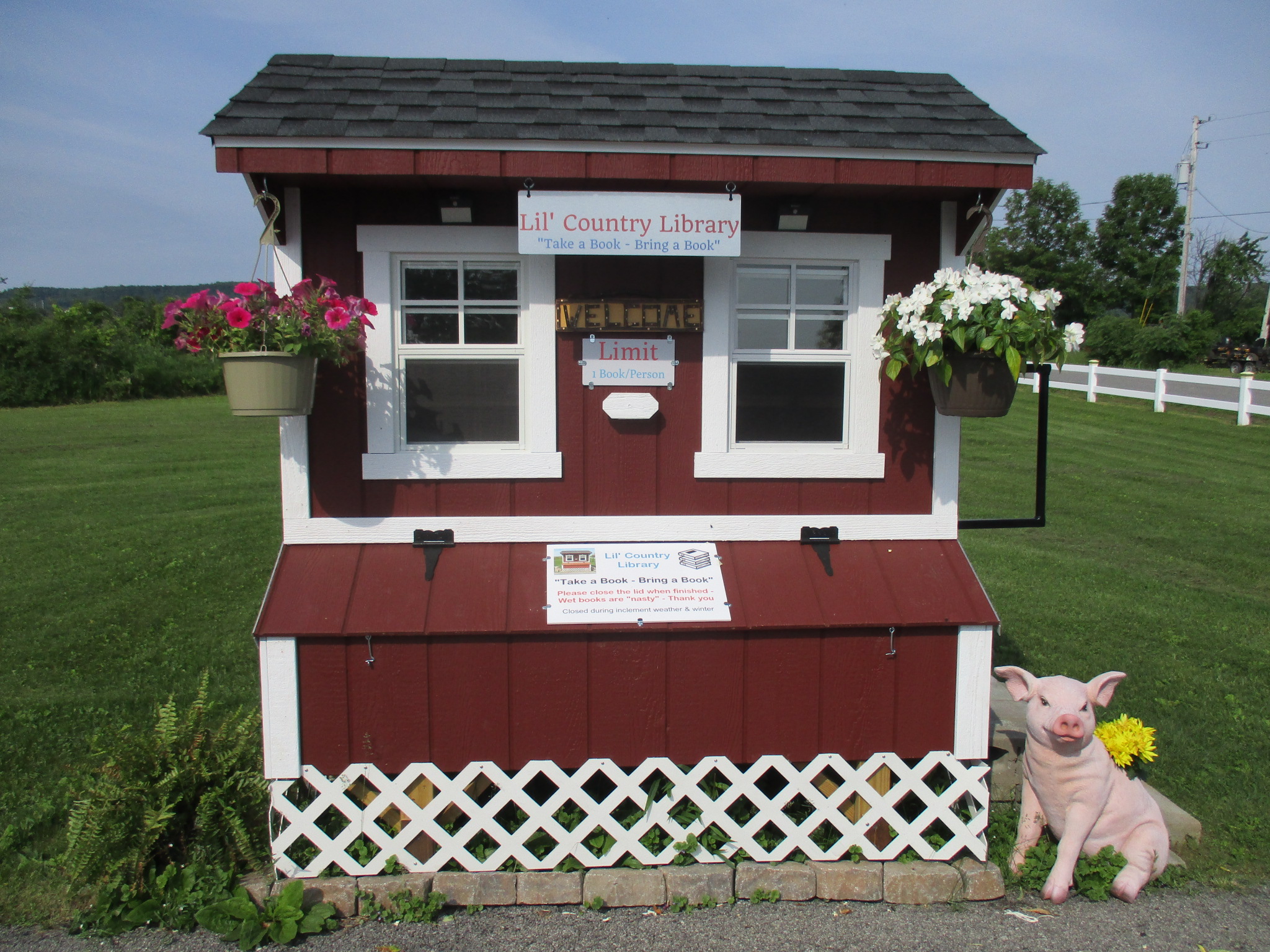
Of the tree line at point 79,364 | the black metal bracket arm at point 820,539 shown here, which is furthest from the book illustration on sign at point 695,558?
the tree line at point 79,364

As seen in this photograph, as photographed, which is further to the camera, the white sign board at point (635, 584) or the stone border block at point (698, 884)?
the white sign board at point (635, 584)

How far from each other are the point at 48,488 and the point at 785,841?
40.7 feet

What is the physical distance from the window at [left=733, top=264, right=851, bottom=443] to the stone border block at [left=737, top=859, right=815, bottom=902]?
1.92 m

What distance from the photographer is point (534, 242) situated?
389 centimetres

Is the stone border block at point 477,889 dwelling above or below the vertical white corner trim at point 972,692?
below

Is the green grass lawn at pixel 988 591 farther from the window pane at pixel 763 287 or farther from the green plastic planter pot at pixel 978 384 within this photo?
the window pane at pixel 763 287

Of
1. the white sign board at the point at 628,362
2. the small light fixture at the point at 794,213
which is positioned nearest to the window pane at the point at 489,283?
the white sign board at the point at 628,362

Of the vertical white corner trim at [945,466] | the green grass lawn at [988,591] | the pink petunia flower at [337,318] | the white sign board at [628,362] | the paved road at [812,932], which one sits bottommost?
the paved road at [812,932]

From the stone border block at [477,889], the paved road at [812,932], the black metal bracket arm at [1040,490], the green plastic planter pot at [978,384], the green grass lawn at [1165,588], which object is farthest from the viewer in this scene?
the green grass lawn at [1165,588]

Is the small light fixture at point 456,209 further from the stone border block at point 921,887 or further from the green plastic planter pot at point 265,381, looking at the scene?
the stone border block at point 921,887

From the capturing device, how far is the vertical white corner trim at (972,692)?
4.07 m

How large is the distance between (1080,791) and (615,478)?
7.96 ft

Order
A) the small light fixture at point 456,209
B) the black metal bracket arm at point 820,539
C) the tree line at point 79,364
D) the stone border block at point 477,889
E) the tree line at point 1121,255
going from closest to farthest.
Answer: the stone border block at point 477,889 < the small light fixture at point 456,209 < the black metal bracket arm at point 820,539 < the tree line at point 79,364 < the tree line at point 1121,255

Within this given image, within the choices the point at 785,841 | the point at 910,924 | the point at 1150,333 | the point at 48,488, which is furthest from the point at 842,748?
the point at 1150,333
